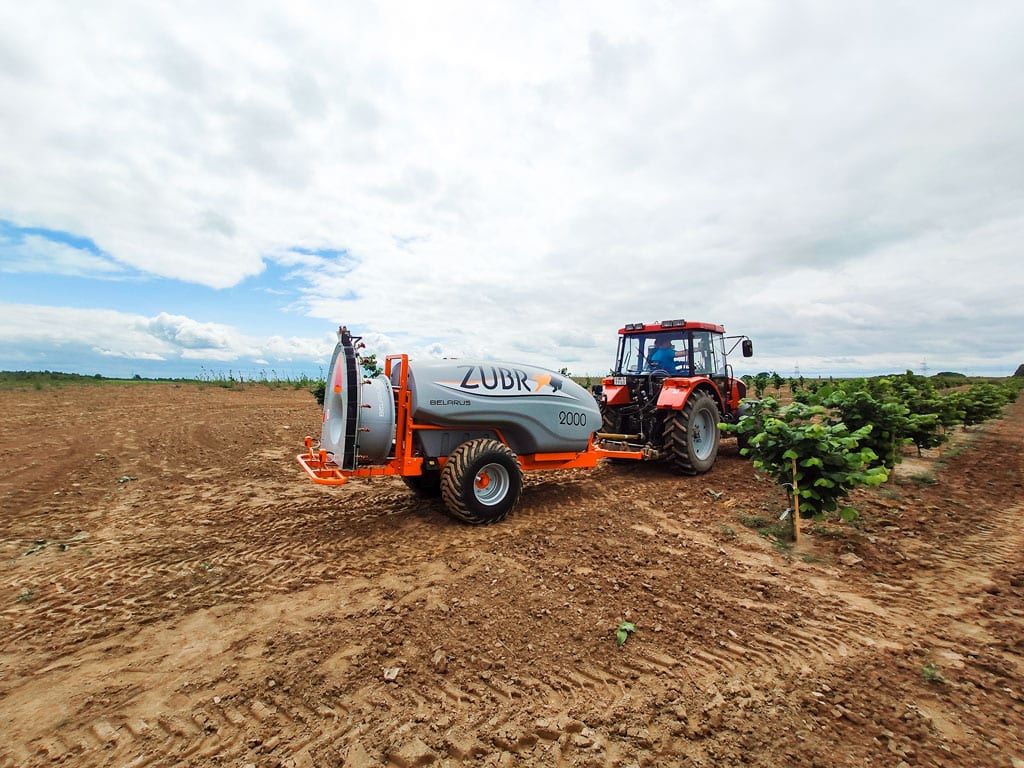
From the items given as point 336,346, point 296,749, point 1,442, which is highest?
point 336,346

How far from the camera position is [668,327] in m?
A: 8.93

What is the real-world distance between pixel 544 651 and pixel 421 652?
0.76 m

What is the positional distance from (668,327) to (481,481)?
15.3 feet

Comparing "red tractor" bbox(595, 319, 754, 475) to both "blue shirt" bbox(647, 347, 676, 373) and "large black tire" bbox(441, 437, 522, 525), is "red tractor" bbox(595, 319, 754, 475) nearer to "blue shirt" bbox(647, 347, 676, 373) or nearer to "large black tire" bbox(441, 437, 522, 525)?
"blue shirt" bbox(647, 347, 676, 373)

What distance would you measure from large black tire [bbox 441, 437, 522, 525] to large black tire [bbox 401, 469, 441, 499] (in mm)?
970

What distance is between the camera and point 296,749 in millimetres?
2496

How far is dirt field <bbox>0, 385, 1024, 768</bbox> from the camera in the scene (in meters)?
2.55

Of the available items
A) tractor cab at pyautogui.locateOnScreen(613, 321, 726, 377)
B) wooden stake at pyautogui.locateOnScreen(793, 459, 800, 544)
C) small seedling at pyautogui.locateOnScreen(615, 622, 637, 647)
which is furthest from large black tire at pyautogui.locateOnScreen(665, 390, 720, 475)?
small seedling at pyautogui.locateOnScreen(615, 622, 637, 647)

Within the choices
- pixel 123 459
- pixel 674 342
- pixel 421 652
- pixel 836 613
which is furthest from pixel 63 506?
pixel 674 342

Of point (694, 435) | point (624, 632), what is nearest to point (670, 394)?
point (694, 435)

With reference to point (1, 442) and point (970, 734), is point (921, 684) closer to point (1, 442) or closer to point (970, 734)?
point (970, 734)

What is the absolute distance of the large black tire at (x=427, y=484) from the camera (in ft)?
22.4

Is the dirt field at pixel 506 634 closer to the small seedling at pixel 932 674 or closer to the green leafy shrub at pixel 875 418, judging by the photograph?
the small seedling at pixel 932 674

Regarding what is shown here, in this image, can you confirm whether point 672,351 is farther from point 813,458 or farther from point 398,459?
point 398,459
